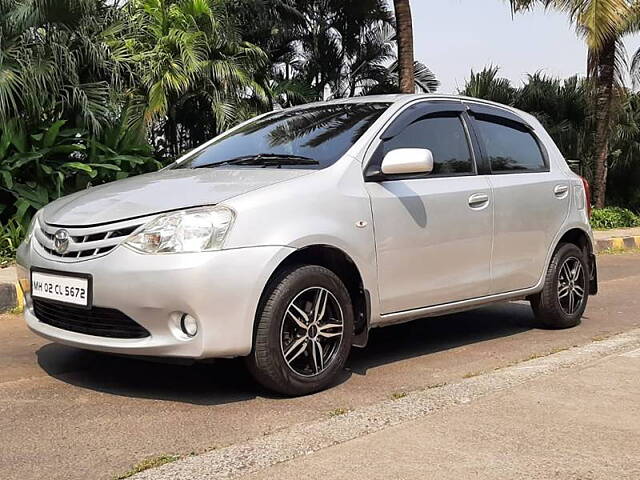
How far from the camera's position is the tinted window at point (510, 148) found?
540 centimetres

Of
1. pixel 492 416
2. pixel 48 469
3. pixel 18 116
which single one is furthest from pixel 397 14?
pixel 48 469

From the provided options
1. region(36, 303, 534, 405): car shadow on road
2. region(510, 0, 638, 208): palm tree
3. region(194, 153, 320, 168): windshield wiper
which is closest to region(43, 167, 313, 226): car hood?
region(194, 153, 320, 168): windshield wiper

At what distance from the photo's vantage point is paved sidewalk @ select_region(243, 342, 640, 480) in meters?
3.06

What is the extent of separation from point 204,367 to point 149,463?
1.58m

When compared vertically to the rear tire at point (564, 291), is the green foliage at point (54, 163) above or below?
above

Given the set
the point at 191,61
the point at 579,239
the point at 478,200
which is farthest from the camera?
the point at 191,61

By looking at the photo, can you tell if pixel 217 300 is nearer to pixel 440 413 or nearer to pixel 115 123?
pixel 440 413

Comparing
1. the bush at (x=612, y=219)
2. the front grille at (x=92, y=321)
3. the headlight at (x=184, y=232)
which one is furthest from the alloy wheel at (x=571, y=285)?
the bush at (x=612, y=219)

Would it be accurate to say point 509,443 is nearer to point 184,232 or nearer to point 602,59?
point 184,232

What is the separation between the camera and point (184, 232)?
12.4ft

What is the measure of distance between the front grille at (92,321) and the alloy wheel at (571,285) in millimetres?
3262

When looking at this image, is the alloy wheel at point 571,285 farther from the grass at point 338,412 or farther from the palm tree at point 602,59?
the palm tree at point 602,59

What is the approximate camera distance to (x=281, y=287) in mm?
3926

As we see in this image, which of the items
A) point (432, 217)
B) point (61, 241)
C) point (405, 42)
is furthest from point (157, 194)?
point (405, 42)
